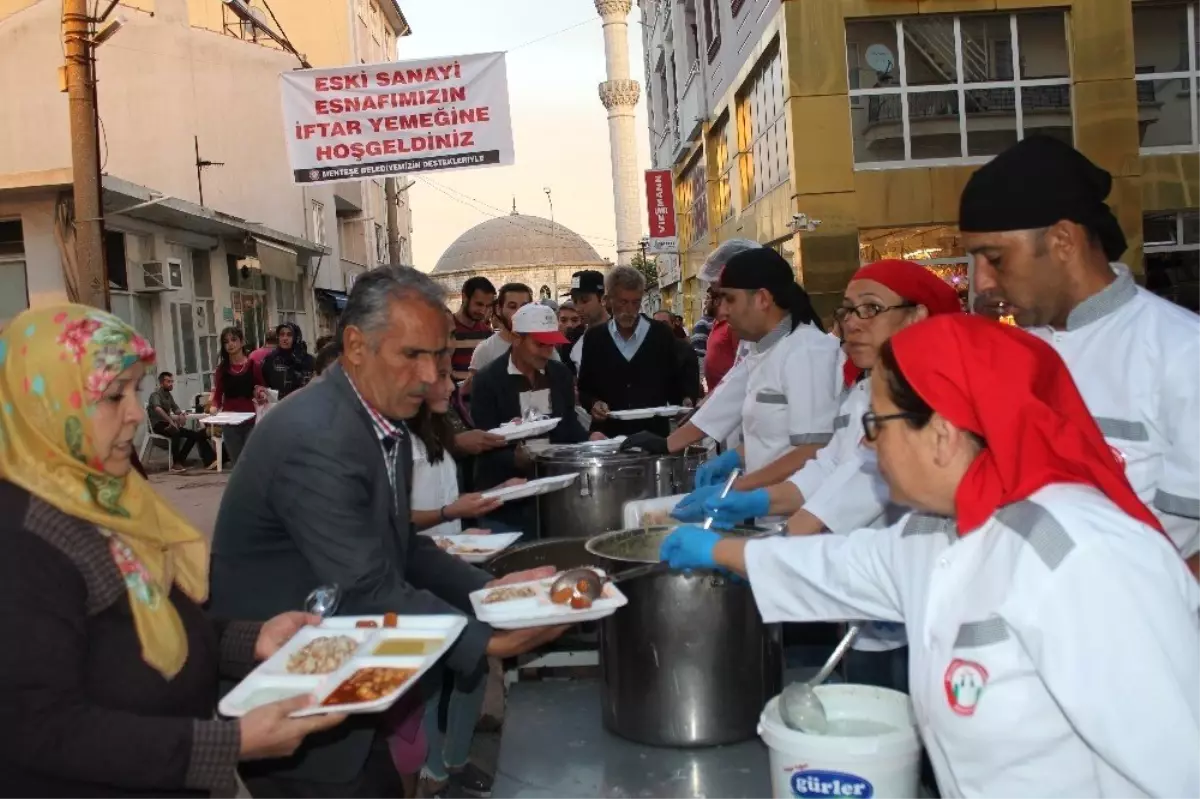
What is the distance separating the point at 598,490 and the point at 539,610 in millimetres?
1798

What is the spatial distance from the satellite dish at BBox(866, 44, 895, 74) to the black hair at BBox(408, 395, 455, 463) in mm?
10252

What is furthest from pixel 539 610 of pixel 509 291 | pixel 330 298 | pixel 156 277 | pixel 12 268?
pixel 330 298

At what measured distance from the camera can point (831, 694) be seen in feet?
7.33

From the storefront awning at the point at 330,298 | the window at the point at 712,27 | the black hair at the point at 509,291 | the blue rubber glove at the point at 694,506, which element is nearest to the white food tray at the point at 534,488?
the blue rubber glove at the point at 694,506

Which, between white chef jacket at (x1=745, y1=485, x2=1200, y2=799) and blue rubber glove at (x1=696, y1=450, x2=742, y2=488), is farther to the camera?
blue rubber glove at (x1=696, y1=450, x2=742, y2=488)

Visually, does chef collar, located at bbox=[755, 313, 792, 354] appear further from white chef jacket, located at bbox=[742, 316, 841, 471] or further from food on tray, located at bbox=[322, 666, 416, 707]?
food on tray, located at bbox=[322, 666, 416, 707]

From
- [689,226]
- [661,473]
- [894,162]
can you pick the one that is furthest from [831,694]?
[689,226]

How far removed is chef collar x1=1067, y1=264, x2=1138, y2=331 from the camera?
2355mm

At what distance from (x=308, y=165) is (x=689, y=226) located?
676 inches

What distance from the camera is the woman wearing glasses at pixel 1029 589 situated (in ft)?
4.71

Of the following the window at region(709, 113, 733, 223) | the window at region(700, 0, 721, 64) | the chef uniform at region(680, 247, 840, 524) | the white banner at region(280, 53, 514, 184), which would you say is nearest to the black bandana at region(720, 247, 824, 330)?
the chef uniform at region(680, 247, 840, 524)

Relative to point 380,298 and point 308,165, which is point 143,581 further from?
point 308,165

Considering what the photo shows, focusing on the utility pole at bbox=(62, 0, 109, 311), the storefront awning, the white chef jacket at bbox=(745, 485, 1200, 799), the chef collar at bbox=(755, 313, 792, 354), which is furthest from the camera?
the storefront awning

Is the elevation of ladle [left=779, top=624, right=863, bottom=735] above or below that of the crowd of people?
below
